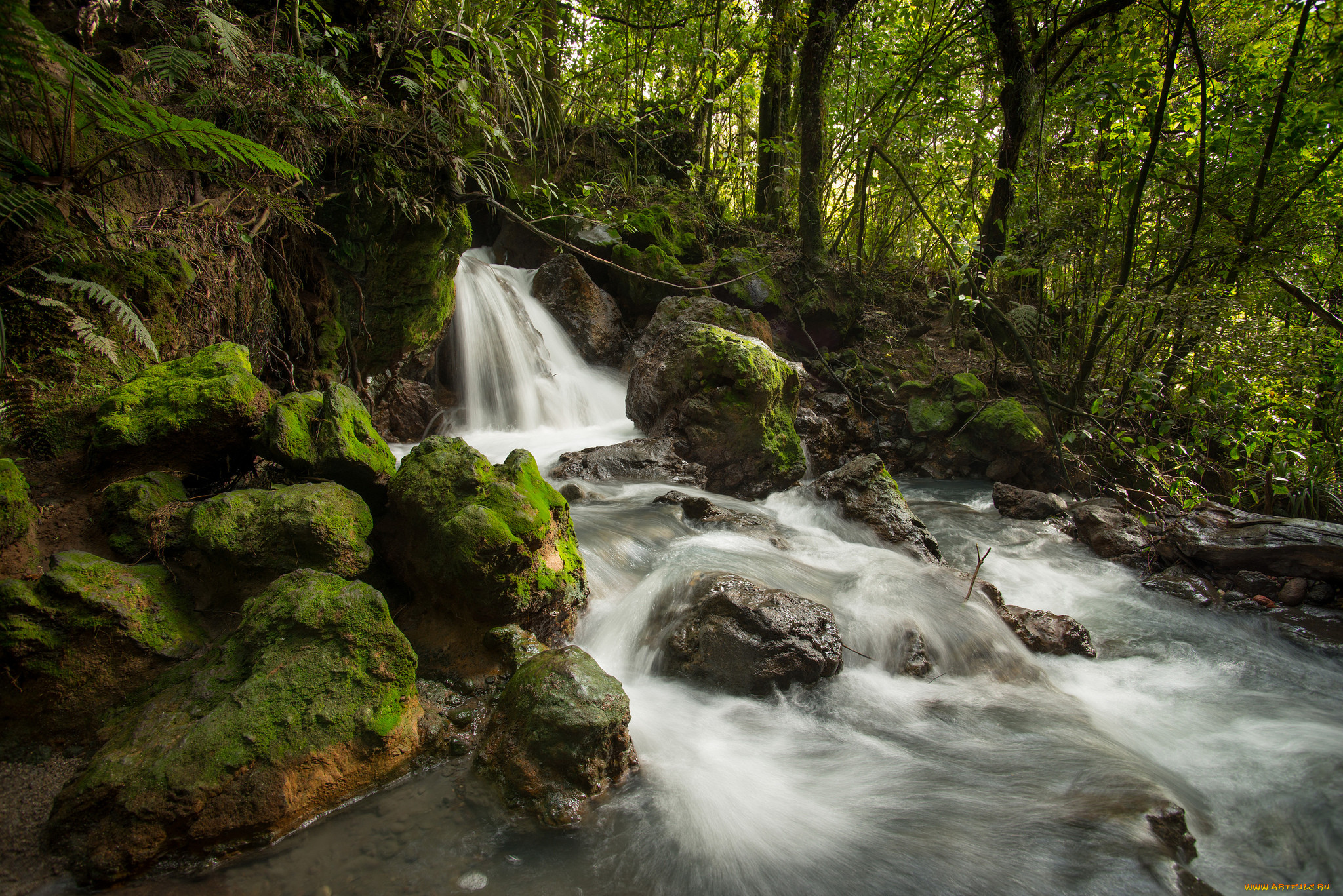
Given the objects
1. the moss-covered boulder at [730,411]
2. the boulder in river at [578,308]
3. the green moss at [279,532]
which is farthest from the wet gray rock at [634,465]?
the boulder in river at [578,308]

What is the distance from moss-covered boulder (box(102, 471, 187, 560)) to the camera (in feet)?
8.20

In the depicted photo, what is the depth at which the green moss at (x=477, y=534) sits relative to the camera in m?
2.85

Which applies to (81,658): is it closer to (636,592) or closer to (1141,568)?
(636,592)

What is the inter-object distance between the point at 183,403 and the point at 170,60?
2086 millimetres

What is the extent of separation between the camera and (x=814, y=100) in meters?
9.05

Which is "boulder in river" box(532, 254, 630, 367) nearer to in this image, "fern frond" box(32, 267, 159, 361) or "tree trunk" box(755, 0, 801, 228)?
"tree trunk" box(755, 0, 801, 228)

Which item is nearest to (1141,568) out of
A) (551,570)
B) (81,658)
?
(551,570)

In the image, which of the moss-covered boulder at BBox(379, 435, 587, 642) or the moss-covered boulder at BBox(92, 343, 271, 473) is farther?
the moss-covered boulder at BBox(379, 435, 587, 642)

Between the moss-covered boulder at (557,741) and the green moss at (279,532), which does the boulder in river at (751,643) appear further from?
the green moss at (279,532)

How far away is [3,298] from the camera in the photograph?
100 inches

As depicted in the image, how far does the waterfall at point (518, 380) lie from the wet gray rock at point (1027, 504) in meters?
4.56

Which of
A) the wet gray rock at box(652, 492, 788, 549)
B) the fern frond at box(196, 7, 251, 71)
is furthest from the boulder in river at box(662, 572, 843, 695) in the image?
the fern frond at box(196, 7, 251, 71)

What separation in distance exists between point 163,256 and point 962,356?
34.3 feet

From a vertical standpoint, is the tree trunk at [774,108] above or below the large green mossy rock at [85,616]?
above
